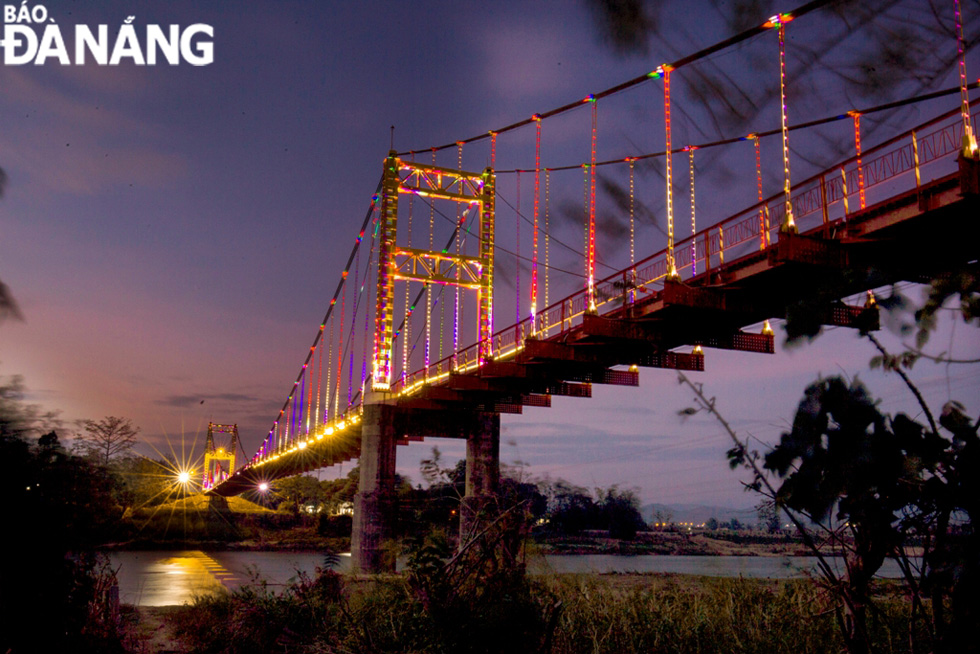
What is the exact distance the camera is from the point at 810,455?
3076 mm

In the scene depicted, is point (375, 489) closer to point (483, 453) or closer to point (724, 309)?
point (483, 453)

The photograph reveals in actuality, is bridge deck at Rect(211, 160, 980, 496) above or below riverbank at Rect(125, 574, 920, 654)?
above

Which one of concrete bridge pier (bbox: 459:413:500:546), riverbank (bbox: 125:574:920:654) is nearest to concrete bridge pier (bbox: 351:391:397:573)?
concrete bridge pier (bbox: 459:413:500:546)

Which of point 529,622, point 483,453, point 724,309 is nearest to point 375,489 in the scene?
point 483,453

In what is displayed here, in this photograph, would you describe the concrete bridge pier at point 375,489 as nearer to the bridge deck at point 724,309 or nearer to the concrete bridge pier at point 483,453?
the bridge deck at point 724,309

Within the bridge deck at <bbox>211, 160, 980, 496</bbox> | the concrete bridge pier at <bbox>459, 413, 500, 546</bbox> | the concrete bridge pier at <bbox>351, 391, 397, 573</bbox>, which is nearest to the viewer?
the bridge deck at <bbox>211, 160, 980, 496</bbox>

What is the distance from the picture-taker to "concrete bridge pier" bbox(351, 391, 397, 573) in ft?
94.8

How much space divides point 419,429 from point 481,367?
20.3ft

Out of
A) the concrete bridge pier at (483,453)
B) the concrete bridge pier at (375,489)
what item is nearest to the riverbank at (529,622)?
the concrete bridge pier at (375,489)

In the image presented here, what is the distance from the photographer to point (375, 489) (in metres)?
30.0

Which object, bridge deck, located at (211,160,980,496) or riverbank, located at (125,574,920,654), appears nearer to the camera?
riverbank, located at (125,574,920,654)

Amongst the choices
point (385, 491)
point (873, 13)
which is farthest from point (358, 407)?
point (873, 13)

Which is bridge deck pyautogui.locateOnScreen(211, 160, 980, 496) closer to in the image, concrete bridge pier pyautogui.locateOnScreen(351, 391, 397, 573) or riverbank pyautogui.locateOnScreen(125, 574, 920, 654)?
concrete bridge pier pyautogui.locateOnScreen(351, 391, 397, 573)

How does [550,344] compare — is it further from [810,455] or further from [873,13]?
[810,455]
